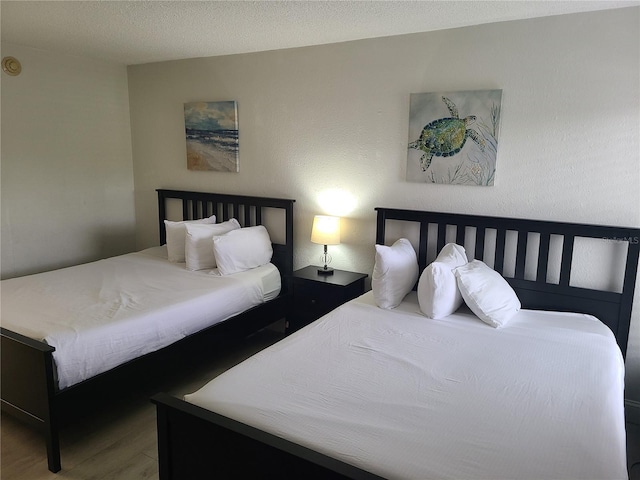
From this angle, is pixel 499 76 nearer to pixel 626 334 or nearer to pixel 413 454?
pixel 626 334

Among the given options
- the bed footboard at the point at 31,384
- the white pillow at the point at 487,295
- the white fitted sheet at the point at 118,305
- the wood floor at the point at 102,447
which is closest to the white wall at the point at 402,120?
the white pillow at the point at 487,295

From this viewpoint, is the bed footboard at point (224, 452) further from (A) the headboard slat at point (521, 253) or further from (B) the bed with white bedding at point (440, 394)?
(A) the headboard slat at point (521, 253)

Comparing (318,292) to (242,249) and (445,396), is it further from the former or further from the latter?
(445,396)

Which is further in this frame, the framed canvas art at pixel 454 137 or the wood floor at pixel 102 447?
the framed canvas art at pixel 454 137

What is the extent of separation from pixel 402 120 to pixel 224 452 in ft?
7.72

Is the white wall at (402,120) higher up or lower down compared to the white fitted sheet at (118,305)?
higher up

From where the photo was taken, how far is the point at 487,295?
252 cm

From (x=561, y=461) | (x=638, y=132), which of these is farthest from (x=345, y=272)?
(x=561, y=461)

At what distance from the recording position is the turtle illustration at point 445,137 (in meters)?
2.89

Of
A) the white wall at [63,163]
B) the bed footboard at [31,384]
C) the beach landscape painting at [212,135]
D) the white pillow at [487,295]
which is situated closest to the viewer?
the bed footboard at [31,384]

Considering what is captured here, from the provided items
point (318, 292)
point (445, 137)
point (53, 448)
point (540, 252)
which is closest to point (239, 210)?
point (318, 292)

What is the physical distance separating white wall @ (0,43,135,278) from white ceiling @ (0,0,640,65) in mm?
386

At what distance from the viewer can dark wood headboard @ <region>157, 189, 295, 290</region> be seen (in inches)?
146

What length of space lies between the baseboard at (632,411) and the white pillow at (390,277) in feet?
4.57
